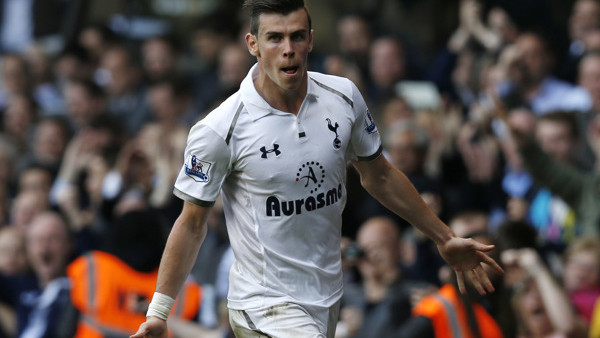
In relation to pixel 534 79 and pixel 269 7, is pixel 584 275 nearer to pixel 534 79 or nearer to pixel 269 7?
pixel 534 79

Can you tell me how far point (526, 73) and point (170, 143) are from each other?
3.58 meters

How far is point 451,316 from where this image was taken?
→ 6414 millimetres

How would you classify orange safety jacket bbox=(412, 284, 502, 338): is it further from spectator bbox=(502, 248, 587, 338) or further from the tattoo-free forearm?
the tattoo-free forearm

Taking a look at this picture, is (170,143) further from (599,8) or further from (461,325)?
(461,325)

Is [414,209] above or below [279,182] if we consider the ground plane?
below

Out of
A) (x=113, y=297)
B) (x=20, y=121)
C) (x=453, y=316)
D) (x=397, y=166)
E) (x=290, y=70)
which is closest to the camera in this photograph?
(x=290, y=70)

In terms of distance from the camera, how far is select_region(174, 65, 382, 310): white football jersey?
5.13 m

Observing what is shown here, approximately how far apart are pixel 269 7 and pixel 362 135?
0.80m

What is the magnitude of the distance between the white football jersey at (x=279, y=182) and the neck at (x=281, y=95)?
0.12 ft

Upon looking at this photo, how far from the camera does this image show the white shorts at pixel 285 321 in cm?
516

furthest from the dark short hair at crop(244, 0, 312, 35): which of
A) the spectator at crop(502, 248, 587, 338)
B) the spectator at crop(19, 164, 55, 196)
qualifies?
the spectator at crop(19, 164, 55, 196)

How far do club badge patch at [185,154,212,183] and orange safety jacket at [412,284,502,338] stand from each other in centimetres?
196

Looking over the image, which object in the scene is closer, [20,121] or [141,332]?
[141,332]

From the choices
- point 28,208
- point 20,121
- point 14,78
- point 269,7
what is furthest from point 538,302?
point 14,78
